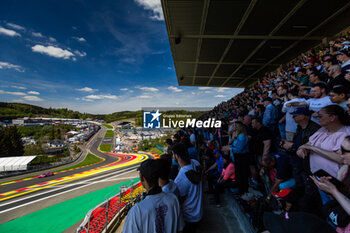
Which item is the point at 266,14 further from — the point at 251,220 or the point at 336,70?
the point at 251,220

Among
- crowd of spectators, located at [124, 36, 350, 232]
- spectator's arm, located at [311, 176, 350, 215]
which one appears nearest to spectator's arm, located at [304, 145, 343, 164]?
crowd of spectators, located at [124, 36, 350, 232]

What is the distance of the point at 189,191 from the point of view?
2.37 metres

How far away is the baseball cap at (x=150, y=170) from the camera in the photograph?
1.60m

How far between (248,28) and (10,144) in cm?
7218

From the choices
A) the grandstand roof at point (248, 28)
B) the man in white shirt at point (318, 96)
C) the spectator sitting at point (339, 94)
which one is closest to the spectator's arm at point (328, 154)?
the spectator sitting at point (339, 94)

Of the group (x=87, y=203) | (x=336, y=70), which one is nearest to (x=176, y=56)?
(x=336, y=70)

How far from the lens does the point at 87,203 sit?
16.4m

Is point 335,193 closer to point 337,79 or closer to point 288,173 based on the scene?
point 288,173

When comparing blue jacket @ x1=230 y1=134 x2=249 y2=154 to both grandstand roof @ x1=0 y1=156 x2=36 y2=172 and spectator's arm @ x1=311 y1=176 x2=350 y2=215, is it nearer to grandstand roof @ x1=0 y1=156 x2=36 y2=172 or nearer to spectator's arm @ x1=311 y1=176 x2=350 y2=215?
spectator's arm @ x1=311 y1=176 x2=350 y2=215

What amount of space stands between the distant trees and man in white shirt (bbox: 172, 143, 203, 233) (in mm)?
70464

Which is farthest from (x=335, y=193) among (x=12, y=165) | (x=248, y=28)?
(x=12, y=165)

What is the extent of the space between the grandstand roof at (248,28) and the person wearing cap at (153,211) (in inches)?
323

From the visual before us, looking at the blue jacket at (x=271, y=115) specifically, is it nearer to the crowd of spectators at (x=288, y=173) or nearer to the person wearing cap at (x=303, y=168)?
the crowd of spectators at (x=288, y=173)

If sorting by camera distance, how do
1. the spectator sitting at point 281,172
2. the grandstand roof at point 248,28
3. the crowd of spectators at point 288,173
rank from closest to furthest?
the crowd of spectators at point 288,173 < the spectator sitting at point 281,172 < the grandstand roof at point 248,28
